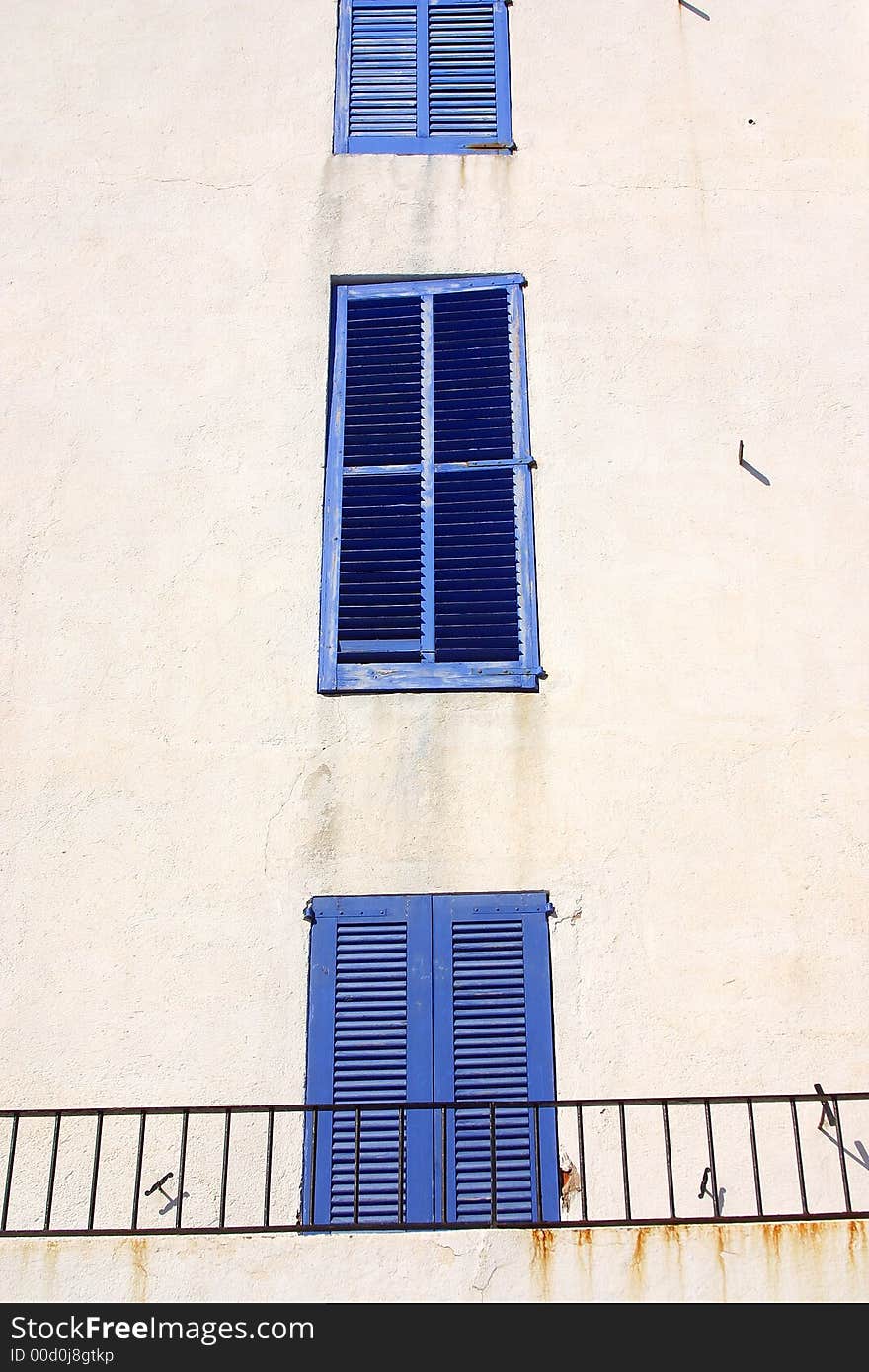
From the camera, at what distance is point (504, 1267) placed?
205 inches

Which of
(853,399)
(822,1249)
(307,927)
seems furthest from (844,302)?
(822,1249)

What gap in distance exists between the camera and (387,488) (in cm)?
732

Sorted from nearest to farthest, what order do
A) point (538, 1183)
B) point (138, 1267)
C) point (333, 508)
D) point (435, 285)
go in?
1. point (138, 1267)
2. point (538, 1183)
3. point (333, 508)
4. point (435, 285)

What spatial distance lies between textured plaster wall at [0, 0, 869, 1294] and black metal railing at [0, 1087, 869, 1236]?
16 centimetres

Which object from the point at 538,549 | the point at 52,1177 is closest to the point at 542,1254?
the point at 52,1177

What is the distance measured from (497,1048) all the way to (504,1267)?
1.10m

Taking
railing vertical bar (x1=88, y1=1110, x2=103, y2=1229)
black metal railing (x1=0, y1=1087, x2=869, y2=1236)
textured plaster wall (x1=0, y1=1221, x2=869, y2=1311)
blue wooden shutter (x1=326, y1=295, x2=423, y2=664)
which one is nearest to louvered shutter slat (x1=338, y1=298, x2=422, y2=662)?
blue wooden shutter (x1=326, y1=295, x2=423, y2=664)

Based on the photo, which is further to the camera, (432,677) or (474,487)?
(474,487)

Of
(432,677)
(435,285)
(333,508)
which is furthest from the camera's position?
(435,285)

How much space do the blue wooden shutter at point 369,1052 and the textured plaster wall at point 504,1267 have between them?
0.60 metres

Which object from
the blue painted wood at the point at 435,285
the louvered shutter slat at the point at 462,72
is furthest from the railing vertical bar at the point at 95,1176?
the louvered shutter slat at the point at 462,72

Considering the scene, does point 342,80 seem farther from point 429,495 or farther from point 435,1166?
point 435,1166

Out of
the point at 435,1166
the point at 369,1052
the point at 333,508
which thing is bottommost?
the point at 435,1166
